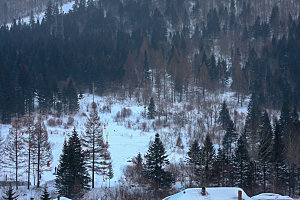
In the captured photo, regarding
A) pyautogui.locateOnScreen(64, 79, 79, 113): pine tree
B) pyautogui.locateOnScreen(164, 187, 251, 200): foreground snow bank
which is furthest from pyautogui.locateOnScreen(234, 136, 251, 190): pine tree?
pyautogui.locateOnScreen(64, 79, 79, 113): pine tree

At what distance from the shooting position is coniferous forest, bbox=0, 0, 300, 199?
30.1 m

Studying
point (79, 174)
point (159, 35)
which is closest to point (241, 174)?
point (79, 174)

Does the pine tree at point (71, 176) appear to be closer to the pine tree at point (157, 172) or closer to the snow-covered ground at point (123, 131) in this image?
the snow-covered ground at point (123, 131)

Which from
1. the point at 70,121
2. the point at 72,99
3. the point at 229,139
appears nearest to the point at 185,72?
the point at 72,99

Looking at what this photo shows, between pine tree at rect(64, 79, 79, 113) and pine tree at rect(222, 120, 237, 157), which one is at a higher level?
pine tree at rect(64, 79, 79, 113)

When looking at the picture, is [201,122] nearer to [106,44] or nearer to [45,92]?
[45,92]

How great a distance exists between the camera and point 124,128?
161ft

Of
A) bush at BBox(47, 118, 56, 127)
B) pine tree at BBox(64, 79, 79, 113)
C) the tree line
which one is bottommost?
bush at BBox(47, 118, 56, 127)

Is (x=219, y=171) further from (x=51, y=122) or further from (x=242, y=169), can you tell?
(x=51, y=122)

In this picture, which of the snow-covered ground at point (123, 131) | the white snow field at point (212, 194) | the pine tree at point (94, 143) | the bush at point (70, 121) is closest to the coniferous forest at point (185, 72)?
the pine tree at point (94, 143)

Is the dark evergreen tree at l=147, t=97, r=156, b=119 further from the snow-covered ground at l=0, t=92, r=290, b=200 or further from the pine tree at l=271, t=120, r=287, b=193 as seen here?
the pine tree at l=271, t=120, r=287, b=193

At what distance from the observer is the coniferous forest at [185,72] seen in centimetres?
3006

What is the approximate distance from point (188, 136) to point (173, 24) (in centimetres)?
5997

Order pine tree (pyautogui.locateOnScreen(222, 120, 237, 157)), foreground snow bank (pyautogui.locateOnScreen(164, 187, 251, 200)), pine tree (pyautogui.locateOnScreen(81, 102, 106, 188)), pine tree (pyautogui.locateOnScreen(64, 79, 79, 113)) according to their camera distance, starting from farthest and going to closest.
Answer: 1. pine tree (pyautogui.locateOnScreen(64, 79, 79, 113))
2. pine tree (pyautogui.locateOnScreen(222, 120, 237, 157))
3. pine tree (pyautogui.locateOnScreen(81, 102, 106, 188))
4. foreground snow bank (pyautogui.locateOnScreen(164, 187, 251, 200))
